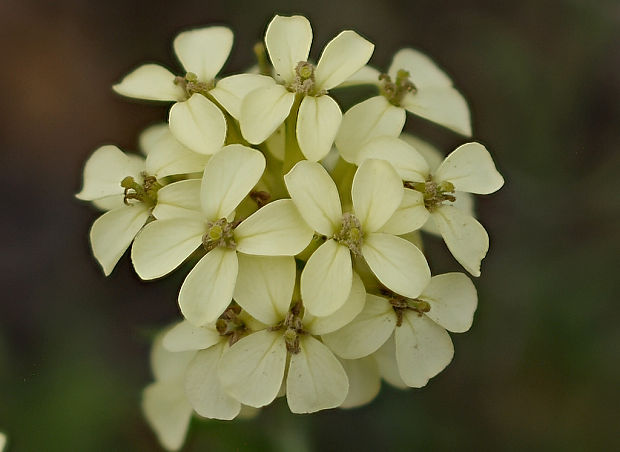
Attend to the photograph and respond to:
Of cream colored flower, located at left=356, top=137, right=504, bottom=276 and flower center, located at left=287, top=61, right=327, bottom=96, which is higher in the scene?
flower center, located at left=287, top=61, right=327, bottom=96

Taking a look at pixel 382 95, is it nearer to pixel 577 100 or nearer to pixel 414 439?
pixel 414 439

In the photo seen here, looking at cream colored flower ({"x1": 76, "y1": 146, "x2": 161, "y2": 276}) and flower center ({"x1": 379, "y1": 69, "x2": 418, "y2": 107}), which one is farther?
flower center ({"x1": 379, "y1": 69, "x2": 418, "y2": 107})

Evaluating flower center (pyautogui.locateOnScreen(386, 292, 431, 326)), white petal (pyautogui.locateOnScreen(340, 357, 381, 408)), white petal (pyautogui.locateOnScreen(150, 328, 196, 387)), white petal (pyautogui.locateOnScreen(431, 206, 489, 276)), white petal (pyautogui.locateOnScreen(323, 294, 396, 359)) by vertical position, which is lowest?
white petal (pyautogui.locateOnScreen(150, 328, 196, 387))

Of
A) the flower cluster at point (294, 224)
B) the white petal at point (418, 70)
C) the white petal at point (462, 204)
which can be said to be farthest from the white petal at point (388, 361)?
the white petal at point (418, 70)

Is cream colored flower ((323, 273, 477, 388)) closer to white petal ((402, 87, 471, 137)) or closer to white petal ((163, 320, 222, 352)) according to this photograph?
white petal ((163, 320, 222, 352))

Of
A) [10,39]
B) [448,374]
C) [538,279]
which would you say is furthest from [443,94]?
[10,39]

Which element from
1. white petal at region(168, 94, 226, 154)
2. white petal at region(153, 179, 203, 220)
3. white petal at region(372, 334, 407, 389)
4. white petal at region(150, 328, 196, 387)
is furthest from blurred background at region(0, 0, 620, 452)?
white petal at region(168, 94, 226, 154)

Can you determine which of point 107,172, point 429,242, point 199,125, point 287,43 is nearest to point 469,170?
point 287,43
